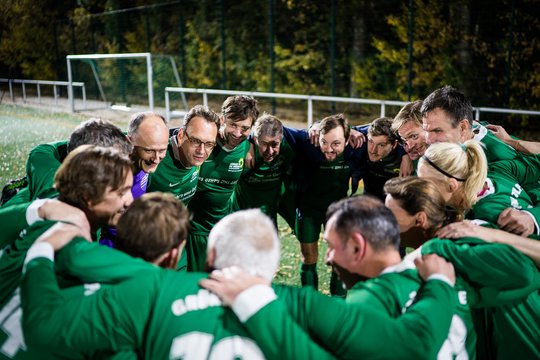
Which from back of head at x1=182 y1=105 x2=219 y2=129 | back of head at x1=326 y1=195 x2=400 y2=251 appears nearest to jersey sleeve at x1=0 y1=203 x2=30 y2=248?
back of head at x1=326 y1=195 x2=400 y2=251

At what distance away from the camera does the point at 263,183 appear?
498 cm

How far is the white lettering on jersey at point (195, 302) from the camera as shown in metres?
1.71

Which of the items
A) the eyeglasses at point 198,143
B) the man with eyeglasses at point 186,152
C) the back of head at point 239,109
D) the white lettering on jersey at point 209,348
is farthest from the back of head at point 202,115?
the white lettering on jersey at point 209,348

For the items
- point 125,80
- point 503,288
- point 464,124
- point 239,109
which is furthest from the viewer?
point 125,80

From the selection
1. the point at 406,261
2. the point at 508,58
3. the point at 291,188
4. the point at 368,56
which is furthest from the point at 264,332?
the point at 368,56

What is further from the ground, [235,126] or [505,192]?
[235,126]

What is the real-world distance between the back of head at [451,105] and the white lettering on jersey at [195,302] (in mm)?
Answer: 2530

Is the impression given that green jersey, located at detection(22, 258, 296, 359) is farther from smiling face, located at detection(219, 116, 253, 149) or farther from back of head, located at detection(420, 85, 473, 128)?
smiling face, located at detection(219, 116, 253, 149)

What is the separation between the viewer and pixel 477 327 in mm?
2535

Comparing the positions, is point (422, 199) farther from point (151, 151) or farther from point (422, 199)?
point (151, 151)

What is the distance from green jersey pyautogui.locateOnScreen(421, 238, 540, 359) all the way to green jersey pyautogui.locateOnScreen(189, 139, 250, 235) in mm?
2637

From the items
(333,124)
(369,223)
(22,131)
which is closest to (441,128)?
(333,124)

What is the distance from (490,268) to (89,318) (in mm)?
1534

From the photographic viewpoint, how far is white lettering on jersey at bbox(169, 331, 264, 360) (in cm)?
168
